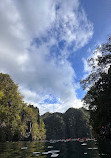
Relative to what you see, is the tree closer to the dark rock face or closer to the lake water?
the lake water

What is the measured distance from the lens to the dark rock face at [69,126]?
120 meters

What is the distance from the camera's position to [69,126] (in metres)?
129

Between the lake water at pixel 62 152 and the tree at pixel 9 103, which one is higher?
the tree at pixel 9 103

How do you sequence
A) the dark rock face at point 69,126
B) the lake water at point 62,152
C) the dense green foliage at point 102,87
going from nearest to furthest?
the lake water at point 62,152 → the dense green foliage at point 102,87 → the dark rock face at point 69,126

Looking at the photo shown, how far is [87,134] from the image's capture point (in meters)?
115

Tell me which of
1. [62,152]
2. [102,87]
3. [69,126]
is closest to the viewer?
[62,152]

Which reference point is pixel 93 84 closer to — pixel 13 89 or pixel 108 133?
pixel 108 133

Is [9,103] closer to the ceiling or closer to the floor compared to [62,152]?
closer to the ceiling

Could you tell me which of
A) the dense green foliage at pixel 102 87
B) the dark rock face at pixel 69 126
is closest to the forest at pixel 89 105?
the dense green foliage at pixel 102 87

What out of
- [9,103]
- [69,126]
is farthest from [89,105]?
[69,126]

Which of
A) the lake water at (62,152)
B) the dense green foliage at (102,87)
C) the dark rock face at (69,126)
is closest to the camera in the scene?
the lake water at (62,152)

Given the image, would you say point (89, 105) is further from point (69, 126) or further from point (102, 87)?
point (69, 126)

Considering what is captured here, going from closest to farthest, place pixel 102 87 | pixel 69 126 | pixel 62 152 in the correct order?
pixel 62 152
pixel 102 87
pixel 69 126

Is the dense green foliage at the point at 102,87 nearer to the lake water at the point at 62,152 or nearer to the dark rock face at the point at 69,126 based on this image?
A: the lake water at the point at 62,152
